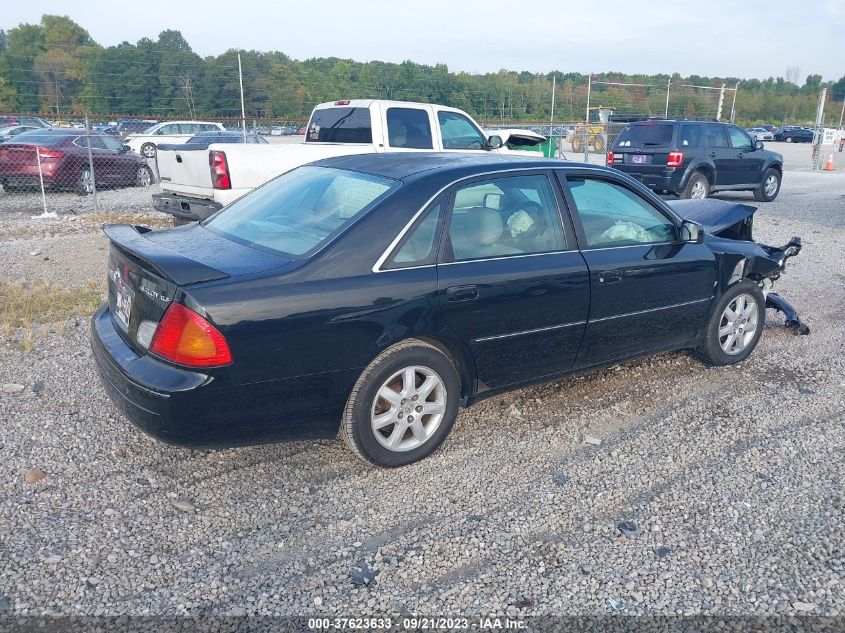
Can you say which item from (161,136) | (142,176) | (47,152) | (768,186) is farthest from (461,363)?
(161,136)

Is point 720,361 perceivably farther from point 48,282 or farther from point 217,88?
point 217,88

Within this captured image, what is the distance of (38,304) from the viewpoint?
21.0 feet

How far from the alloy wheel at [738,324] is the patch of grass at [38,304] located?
519cm

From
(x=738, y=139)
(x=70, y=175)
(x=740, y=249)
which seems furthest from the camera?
(x=738, y=139)

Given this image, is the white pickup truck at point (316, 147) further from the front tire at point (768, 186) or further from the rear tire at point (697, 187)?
the front tire at point (768, 186)

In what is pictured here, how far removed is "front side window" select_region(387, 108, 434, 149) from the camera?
9.77 m

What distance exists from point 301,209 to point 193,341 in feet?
3.88

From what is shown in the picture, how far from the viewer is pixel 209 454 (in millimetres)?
3809

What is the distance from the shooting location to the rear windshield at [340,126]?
32.2ft

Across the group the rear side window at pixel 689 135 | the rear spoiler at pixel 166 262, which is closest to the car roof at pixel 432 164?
the rear spoiler at pixel 166 262

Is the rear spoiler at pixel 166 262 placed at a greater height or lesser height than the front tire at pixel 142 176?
greater

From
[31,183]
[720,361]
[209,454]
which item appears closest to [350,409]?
[209,454]

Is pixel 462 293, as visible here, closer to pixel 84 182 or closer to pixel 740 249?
pixel 740 249

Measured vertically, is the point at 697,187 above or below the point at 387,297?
below
